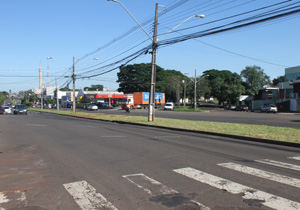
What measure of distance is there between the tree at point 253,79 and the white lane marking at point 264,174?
214 feet

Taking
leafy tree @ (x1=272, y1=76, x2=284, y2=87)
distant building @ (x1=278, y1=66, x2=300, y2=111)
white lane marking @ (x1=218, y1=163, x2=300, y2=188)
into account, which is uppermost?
leafy tree @ (x1=272, y1=76, x2=284, y2=87)

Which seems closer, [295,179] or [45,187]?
[45,187]

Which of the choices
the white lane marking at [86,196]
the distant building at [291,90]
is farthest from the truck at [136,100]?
the white lane marking at [86,196]

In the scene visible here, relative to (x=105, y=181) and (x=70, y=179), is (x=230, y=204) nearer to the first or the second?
(x=105, y=181)

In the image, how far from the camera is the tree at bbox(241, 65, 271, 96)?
68250 millimetres

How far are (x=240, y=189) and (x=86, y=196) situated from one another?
2895 millimetres

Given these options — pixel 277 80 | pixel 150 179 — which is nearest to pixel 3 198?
pixel 150 179

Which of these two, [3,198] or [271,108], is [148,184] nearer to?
[3,198]

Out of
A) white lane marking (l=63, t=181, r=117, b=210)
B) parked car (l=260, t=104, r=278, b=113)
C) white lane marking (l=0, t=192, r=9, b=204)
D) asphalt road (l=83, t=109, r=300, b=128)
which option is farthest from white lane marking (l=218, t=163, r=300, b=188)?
parked car (l=260, t=104, r=278, b=113)

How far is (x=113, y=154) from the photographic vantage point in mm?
8836

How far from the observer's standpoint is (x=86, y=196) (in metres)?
4.88

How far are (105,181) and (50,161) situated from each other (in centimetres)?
286

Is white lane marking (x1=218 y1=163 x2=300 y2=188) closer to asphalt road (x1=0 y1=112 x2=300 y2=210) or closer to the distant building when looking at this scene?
asphalt road (x1=0 y1=112 x2=300 y2=210)

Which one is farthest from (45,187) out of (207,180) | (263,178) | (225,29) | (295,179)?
(225,29)
